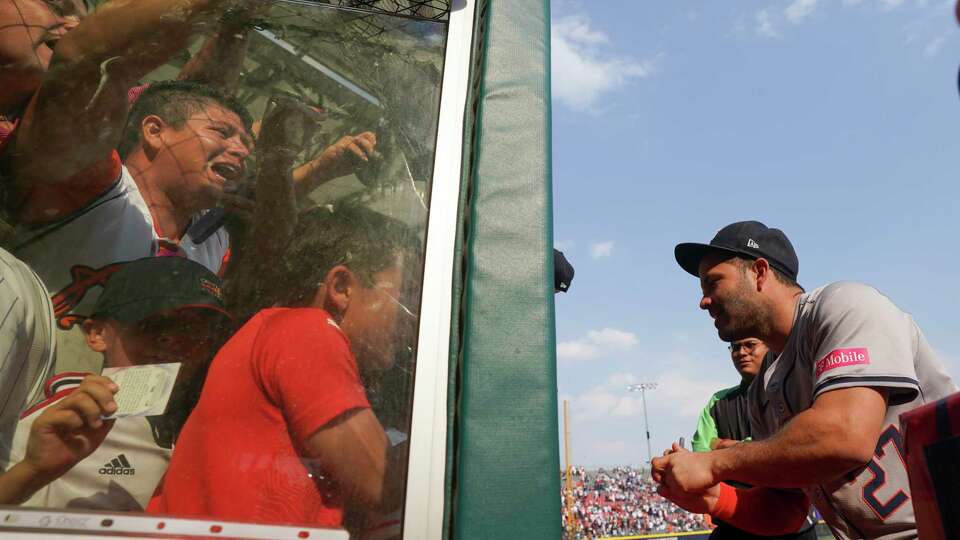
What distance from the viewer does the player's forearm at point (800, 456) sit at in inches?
58.0

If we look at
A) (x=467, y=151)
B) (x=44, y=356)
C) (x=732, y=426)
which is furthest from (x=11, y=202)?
(x=732, y=426)

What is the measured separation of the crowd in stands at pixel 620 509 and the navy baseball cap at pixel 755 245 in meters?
17.6

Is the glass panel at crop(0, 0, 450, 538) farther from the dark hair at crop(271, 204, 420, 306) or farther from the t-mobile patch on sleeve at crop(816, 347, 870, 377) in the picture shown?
the t-mobile patch on sleeve at crop(816, 347, 870, 377)

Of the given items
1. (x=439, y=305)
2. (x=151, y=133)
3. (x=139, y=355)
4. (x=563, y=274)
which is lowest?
(x=139, y=355)

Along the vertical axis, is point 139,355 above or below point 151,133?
below

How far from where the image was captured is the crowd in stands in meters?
22.4

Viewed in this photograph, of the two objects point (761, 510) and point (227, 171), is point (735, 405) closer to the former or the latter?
point (761, 510)

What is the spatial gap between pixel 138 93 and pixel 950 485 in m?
1.59

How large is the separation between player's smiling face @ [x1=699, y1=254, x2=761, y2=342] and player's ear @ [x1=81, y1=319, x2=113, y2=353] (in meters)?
2.07

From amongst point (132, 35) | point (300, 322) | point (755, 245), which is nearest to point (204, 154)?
point (132, 35)

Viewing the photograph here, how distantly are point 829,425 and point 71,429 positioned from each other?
1.65 meters

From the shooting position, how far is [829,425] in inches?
59.6

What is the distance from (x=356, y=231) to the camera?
1215mm

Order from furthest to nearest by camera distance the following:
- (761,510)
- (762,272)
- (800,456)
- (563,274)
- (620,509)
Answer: (620,509)
(563,274)
(762,272)
(761,510)
(800,456)
